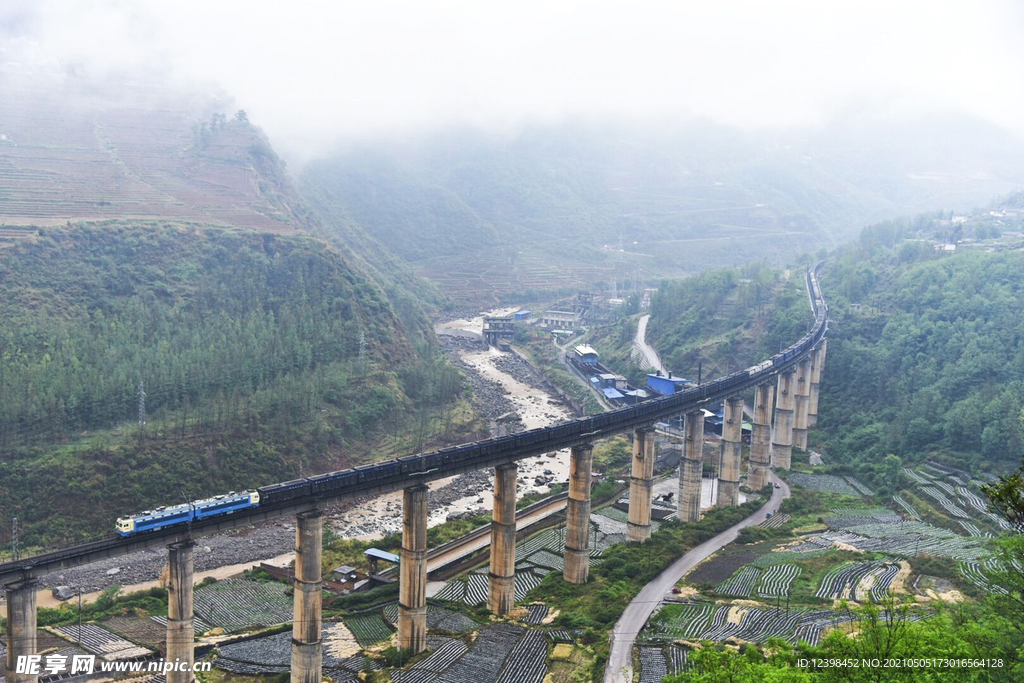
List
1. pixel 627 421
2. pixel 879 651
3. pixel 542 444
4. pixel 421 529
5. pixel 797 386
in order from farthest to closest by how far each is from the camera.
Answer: pixel 797 386 < pixel 627 421 < pixel 542 444 < pixel 421 529 < pixel 879 651

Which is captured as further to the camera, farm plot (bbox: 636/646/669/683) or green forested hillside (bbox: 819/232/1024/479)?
green forested hillside (bbox: 819/232/1024/479)

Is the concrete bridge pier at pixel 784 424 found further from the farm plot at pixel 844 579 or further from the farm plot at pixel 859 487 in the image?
the farm plot at pixel 844 579

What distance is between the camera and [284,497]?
156ft

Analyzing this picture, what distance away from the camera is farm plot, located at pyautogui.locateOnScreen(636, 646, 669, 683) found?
45.7 metres

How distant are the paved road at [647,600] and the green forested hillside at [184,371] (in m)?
40.3

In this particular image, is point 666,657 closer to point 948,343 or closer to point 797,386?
point 797,386

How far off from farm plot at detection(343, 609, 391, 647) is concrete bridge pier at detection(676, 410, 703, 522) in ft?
95.7

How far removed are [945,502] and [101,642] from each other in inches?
2780

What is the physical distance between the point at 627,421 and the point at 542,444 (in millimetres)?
10952

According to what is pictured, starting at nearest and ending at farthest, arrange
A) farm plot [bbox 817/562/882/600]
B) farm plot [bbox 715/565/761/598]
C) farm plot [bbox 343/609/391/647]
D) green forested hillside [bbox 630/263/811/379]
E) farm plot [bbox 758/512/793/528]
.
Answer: farm plot [bbox 343/609/391/647] < farm plot [bbox 817/562/882/600] < farm plot [bbox 715/565/761/598] < farm plot [bbox 758/512/793/528] < green forested hillside [bbox 630/263/811/379]

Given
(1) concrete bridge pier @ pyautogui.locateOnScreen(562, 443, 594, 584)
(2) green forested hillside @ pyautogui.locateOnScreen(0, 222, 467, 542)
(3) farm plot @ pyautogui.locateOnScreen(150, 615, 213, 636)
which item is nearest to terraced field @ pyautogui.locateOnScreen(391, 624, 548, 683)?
(1) concrete bridge pier @ pyautogui.locateOnScreen(562, 443, 594, 584)

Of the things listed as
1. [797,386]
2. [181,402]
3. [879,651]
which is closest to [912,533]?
[797,386]

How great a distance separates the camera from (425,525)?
51.9 m

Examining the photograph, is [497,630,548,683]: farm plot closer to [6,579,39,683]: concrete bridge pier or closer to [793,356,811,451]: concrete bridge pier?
[6,579,39,683]: concrete bridge pier
